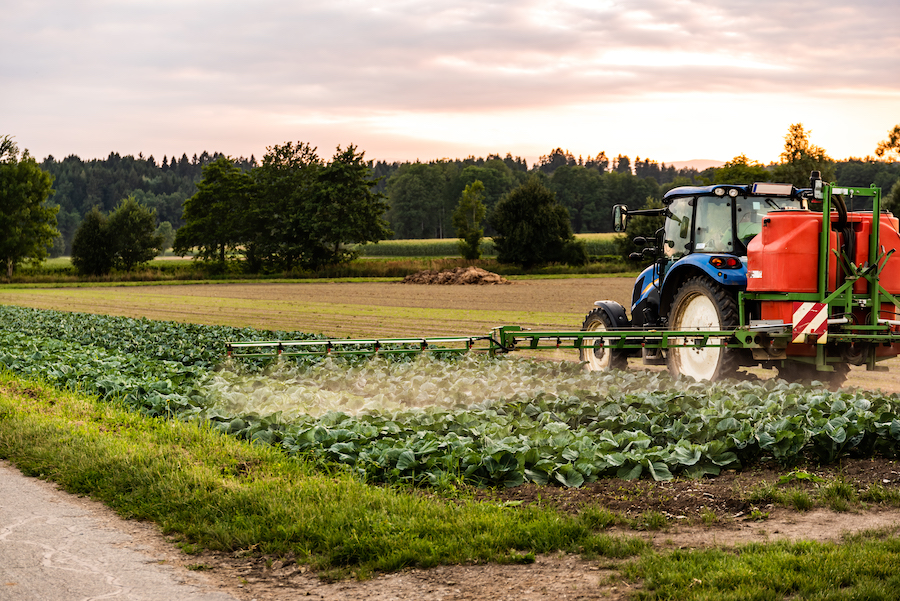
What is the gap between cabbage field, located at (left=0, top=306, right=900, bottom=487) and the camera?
6910 millimetres

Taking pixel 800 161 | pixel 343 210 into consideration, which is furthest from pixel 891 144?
pixel 343 210

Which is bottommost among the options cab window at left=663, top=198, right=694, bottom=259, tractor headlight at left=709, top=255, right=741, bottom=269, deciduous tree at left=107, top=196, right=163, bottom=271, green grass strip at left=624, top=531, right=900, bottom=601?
green grass strip at left=624, top=531, right=900, bottom=601

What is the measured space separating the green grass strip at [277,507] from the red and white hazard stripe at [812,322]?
5.38 m

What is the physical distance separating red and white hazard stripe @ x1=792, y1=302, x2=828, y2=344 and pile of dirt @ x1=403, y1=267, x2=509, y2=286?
39795 millimetres

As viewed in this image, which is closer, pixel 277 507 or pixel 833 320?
pixel 277 507

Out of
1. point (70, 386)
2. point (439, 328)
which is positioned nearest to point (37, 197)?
point (439, 328)

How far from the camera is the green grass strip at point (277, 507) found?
207 inches

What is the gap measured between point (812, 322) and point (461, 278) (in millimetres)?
41009

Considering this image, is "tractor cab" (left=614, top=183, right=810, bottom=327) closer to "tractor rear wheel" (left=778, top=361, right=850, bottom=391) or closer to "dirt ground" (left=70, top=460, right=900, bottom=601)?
"tractor rear wheel" (left=778, top=361, right=850, bottom=391)

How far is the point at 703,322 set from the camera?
11.5m

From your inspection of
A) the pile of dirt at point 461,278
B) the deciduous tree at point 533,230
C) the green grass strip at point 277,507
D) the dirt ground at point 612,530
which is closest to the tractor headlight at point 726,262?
the dirt ground at point 612,530

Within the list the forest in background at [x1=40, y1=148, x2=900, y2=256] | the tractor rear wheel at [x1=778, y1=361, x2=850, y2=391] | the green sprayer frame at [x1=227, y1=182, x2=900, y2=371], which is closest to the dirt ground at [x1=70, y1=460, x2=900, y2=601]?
the green sprayer frame at [x1=227, y1=182, x2=900, y2=371]

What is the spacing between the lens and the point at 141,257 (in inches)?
2879

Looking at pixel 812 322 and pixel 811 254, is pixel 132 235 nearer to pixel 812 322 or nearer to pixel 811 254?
pixel 811 254
